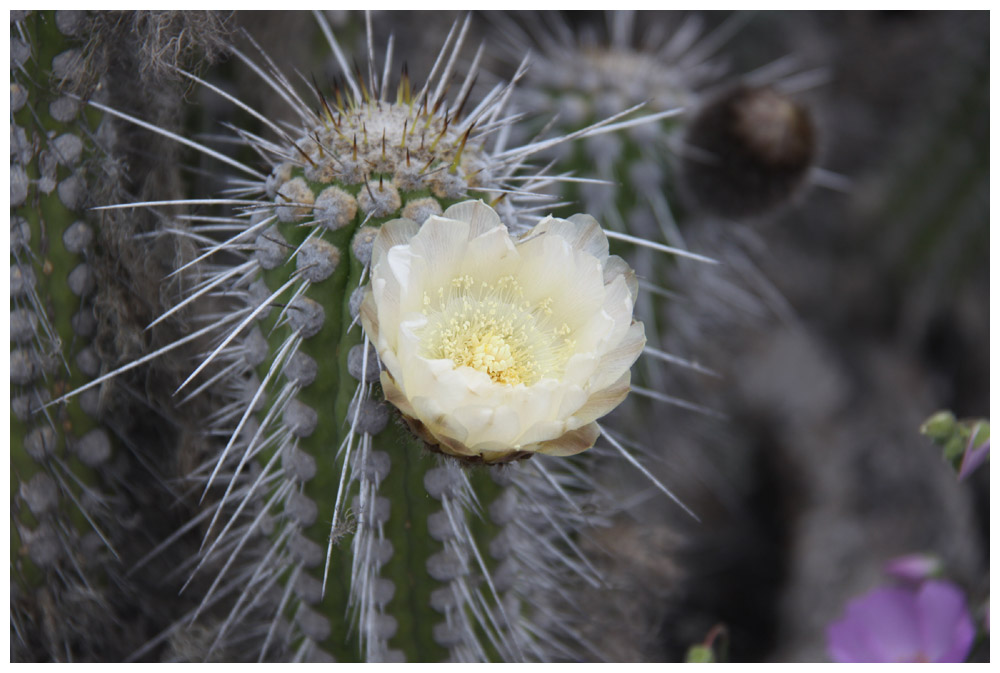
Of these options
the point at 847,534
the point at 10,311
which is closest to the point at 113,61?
the point at 10,311

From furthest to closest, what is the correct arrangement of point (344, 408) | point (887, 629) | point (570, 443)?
point (887, 629) → point (344, 408) → point (570, 443)

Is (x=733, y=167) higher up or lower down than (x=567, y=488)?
higher up

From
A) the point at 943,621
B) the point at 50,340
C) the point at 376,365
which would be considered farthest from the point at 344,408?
the point at 943,621

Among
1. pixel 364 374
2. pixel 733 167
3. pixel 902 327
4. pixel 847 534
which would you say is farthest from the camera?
pixel 902 327

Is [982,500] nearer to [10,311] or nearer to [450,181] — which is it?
[450,181]

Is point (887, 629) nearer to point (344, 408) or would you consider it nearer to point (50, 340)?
point (344, 408)

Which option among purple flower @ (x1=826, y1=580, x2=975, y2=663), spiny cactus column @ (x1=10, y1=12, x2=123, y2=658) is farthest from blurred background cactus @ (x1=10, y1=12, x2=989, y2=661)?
purple flower @ (x1=826, y1=580, x2=975, y2=663)
